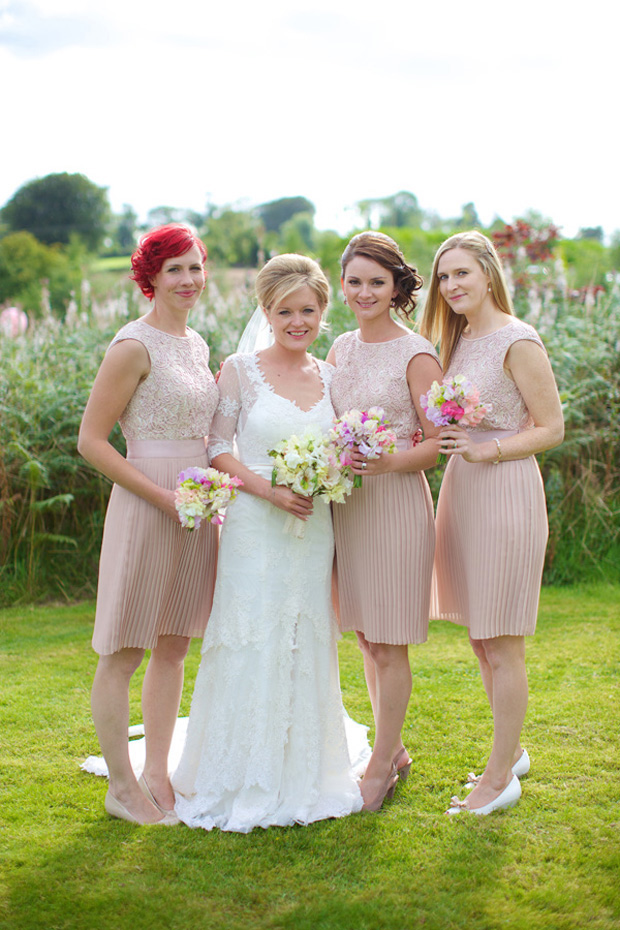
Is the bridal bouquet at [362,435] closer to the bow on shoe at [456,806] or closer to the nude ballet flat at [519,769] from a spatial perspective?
the bow on shoe at [456,806]

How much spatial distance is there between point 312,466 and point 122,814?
184 cm

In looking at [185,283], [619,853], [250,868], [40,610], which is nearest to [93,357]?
[40,610]

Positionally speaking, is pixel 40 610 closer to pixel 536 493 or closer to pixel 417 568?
pixel 417 568

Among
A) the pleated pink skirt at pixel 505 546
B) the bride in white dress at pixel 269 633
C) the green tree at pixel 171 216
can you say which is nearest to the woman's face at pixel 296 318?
the bride in white dress at pixel 269 633

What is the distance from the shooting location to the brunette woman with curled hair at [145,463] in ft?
11.8

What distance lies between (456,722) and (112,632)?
229 centimetres

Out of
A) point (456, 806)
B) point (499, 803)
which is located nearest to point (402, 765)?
Answer: point (456, 806)

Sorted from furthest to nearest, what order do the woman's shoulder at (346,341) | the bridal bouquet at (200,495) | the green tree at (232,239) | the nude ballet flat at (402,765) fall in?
the green tree at (232,239)
the nude ballet flat at (402,765)
the woman's shoulder at (346,341)
the bridal bouquet at (200,495)

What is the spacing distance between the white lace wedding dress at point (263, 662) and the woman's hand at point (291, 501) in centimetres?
14

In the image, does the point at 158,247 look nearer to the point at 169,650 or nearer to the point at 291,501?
the point at 291,501

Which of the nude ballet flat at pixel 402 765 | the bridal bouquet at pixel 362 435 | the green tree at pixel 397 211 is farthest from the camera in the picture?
the green tree at pixel 397 211

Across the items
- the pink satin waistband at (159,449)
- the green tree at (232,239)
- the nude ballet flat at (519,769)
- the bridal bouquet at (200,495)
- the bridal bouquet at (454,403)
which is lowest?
the nude ballet flat at (519,769)

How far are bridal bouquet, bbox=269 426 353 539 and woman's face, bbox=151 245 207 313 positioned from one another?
2.61 ft

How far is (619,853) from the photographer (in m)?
3.42
